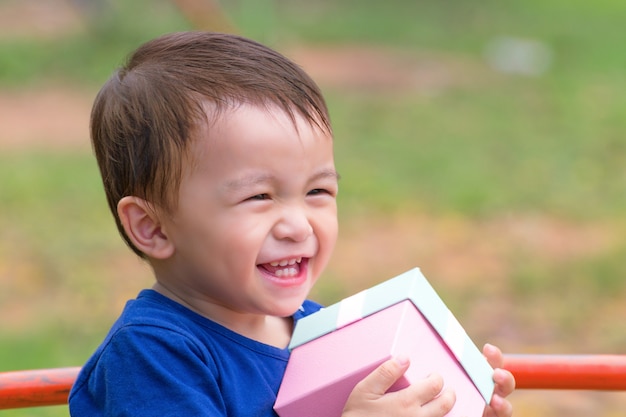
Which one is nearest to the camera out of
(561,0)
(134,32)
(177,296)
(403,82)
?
(177,296)

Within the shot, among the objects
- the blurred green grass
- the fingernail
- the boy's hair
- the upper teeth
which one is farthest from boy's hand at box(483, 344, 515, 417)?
the blurred green grass

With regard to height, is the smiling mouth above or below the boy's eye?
below

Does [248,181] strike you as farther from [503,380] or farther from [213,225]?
[503,380]

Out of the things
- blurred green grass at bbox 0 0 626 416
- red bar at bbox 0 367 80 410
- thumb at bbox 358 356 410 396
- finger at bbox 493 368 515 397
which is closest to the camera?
thumb at bbox 358 356 410 396

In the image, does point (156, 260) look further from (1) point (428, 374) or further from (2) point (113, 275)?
(2) point (113, 275)

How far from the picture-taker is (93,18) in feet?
35.3

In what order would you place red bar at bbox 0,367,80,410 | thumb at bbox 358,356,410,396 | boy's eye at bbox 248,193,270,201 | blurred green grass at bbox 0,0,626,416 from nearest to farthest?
1. thumb at bbox 358,356,410,396
2. boy's eye at bbox 248,193,270,201
3. red bar at bbox 0,367,80,410
4. blurred green grass at bbox 0,0,626,416

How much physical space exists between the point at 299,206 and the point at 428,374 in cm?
32

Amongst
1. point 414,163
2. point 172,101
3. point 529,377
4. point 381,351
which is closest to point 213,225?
point 172,101

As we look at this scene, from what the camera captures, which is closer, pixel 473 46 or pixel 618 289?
pixel 618 289

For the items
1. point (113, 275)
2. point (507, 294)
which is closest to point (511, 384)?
point (507, 294)

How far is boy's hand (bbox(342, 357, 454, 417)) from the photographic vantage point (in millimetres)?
1476

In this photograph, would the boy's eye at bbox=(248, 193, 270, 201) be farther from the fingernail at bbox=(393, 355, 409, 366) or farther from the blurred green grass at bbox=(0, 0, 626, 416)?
the blurred green grass at bbox=(0, 0, 626, 416)

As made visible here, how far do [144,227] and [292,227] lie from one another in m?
0.24
